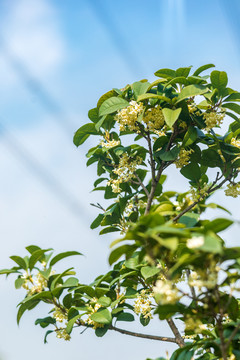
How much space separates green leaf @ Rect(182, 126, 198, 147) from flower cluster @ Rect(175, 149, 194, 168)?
0.43 feet

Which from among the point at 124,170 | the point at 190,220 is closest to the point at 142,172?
the point at 124,170

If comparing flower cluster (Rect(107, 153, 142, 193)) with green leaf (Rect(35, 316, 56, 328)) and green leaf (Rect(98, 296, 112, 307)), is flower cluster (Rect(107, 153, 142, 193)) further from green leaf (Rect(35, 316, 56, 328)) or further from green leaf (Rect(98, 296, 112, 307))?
green leaf (Rect(35, 316, 56, 328))

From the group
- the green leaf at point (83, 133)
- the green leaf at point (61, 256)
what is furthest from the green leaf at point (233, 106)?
the green leaf at point (61, 256)

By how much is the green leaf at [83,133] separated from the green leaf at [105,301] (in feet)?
3.63

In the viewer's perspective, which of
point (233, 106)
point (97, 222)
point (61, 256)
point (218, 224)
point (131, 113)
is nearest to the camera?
point (218, 224)

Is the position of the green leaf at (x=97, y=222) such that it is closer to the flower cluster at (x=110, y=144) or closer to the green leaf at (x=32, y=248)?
the green leaf at (x=32, y=248)

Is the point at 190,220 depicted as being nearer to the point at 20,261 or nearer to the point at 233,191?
the point at 233,191

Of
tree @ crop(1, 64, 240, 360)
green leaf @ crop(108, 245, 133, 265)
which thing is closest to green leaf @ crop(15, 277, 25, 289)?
tree @ crop(1, 64, 240, 360)

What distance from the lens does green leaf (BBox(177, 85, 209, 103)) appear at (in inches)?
111

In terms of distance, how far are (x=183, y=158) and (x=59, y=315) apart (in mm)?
1379

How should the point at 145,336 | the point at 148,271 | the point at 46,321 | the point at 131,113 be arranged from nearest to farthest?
the point at 148,271 < the point at 131,113 < the point at 145,336 < the point at 46,321

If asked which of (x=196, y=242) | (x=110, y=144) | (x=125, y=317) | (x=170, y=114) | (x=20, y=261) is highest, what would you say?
(x=110, y=144)

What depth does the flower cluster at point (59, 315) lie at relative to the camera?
10.8 ft

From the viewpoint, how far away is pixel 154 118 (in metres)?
3.01
